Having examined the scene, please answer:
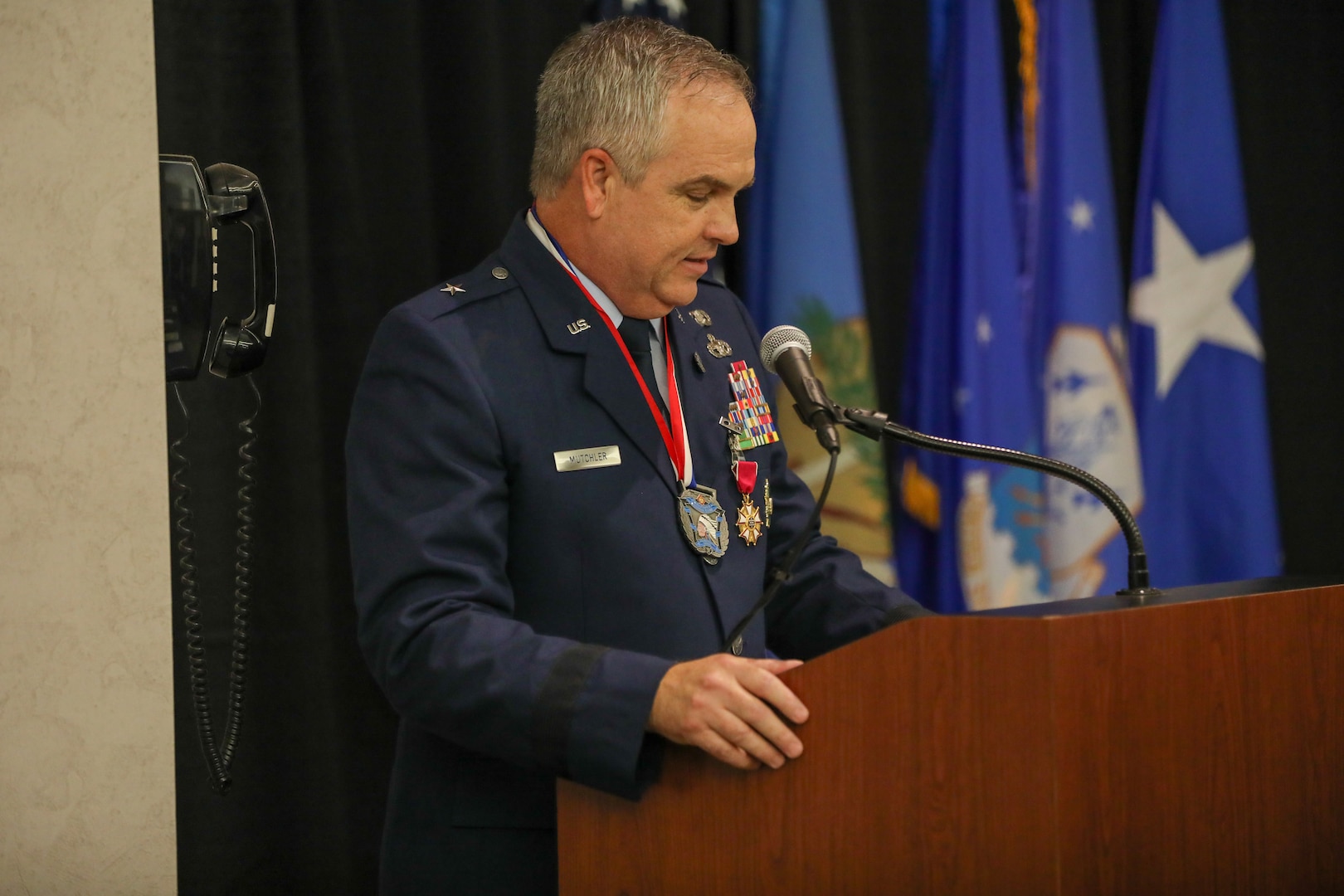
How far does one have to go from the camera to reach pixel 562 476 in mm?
1514

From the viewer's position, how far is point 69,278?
1.52 metres

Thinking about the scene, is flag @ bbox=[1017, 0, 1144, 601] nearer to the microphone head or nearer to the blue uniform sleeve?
the microphone head

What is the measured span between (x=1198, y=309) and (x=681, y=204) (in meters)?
1.61

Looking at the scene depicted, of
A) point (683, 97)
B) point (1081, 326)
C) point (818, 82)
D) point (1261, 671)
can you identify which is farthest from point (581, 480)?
point (1081, 326)

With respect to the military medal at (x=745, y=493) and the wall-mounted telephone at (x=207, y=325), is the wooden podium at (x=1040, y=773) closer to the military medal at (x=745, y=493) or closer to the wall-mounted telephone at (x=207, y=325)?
the military medal at (x=745, y=493)

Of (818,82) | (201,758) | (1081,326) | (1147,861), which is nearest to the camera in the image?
(1147,861)

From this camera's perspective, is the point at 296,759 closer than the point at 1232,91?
Yes

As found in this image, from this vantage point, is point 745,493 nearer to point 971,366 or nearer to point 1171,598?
point 1171,598

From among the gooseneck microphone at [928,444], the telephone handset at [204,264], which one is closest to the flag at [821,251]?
the telephone handset at [204,264]

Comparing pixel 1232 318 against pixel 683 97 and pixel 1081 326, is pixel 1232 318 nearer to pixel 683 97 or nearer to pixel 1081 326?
pixel 1081 326

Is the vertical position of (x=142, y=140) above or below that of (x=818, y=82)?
below

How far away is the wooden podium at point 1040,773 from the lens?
104 cm

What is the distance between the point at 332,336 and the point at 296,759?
782 millimetres

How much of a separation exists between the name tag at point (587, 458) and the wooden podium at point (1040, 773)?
442mm
